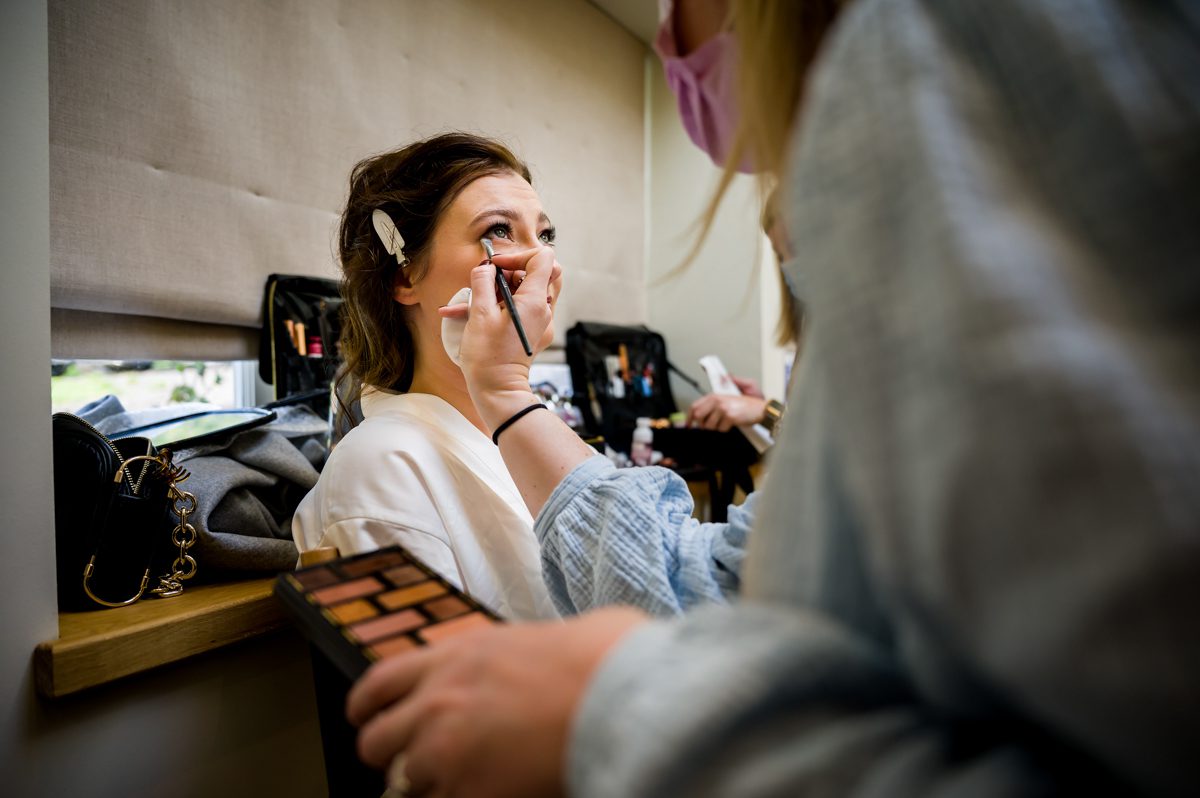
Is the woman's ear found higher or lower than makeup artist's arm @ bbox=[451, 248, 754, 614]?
higher

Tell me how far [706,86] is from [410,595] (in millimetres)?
524

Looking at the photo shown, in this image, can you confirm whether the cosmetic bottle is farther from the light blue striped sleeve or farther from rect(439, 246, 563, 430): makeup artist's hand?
the light blue striped sleeve

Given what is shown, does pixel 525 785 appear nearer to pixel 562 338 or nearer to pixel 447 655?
pixel 447 655

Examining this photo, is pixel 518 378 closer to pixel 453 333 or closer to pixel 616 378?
pixel 453 333

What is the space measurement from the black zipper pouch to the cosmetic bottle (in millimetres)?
1441

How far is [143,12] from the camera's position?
52.5 inches

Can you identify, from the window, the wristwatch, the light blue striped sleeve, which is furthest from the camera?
the wristwatch

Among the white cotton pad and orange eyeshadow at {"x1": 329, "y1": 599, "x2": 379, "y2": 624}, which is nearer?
orange eyeshadow at {"x1": 329, "y1": 599, "x2": 379, "y2": 624}

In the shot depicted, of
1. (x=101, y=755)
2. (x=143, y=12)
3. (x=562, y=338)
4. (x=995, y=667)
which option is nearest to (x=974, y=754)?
(x=995, y=667)

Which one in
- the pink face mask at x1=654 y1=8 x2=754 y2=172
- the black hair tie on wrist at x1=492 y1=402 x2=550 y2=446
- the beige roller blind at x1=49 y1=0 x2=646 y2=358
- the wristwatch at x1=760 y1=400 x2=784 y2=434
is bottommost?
the wristwatch at x1=760 y1=400 x2=784 y2=434

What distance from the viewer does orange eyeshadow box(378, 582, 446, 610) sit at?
48cm

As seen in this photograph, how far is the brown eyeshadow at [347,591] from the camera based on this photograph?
1.52ft

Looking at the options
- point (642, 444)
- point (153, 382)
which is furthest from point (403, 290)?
point (642, 444)

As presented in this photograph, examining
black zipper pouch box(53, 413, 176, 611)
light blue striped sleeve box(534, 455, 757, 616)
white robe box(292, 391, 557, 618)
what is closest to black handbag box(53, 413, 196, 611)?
black zipper pouch box(53, 413, 176, 611)
